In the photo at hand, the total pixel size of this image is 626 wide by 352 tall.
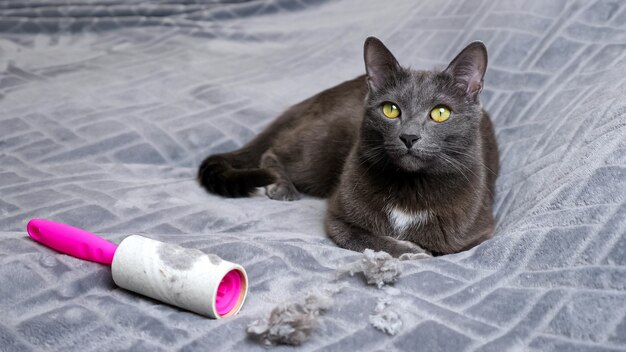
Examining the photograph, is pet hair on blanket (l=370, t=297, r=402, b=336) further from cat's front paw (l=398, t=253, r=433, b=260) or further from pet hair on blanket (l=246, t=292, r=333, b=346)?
cat's front paw (l=398, t=253, r=433, b=260)

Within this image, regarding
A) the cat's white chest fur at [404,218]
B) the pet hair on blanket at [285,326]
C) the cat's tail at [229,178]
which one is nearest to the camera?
the pet hair on blanket at [285,326]

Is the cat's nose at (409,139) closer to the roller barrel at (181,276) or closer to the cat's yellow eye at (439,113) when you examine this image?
the cat's yellow eye at (439,113)

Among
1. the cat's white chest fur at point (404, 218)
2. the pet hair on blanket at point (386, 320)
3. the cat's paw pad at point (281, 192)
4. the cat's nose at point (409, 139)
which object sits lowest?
the cat's paw pad at point (281, 192)

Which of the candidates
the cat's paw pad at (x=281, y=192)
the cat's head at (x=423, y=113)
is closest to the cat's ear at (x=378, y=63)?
the cat's head at (x=423, y=113)

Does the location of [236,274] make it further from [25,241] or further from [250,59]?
[250,59]

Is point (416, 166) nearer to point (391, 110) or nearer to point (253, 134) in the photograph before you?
point (391, 110)

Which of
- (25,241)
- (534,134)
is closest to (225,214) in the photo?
(25,241)

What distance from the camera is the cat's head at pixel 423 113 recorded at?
1324 mm

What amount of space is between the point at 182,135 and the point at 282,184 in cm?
→ 45

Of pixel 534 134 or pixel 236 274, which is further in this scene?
pixel 534 134

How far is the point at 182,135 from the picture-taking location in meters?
2.10

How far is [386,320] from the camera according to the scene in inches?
40.1

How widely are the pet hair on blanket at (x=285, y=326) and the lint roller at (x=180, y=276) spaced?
0.29 feet

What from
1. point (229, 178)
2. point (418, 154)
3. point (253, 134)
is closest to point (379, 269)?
point (418, 154)
